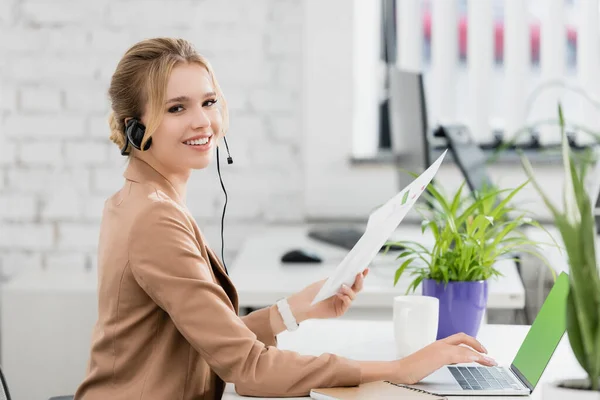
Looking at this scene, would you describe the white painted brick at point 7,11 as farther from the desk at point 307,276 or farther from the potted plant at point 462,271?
the potted plant at point 462,271

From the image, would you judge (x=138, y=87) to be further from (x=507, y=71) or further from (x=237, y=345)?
(x=507, y=71)

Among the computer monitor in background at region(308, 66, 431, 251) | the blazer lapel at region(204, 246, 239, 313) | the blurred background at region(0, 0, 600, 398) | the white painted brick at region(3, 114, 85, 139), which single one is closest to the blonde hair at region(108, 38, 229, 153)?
the blazer lapel at region(204, 246, 239, 313)

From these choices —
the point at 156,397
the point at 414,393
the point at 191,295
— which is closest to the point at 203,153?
the point at 191,295

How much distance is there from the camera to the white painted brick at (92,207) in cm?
307

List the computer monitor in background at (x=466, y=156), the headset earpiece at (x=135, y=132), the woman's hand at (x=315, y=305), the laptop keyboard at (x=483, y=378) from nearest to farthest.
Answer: the laptop keyboard at (x=483, y=378) → the headset earpiece at (x=135, y=132) → the woman's hand at (x=315, y=305) → the computer monitor in background at (x=466, y=156)

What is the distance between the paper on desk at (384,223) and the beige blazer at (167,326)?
17 cm

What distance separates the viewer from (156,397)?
1.36 m

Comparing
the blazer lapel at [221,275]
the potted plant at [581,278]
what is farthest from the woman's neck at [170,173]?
the potted plant at [581,278]

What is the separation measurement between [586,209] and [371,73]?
226cm

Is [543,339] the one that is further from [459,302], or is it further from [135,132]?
[135,132]

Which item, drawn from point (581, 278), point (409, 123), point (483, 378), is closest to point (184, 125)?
point (483, 378)

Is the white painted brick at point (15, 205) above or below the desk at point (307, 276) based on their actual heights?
above

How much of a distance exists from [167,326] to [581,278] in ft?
2.19

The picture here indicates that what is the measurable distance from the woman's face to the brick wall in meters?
1.50
